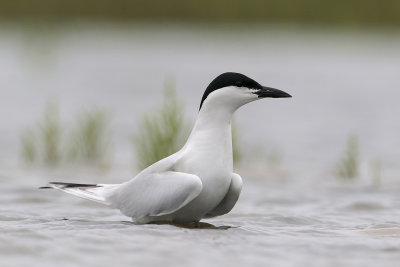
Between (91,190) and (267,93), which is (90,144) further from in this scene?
(267,93)

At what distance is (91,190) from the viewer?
23.1 feet

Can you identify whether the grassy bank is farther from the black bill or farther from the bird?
the bird

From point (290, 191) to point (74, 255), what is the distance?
447 cm

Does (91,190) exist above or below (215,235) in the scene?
above

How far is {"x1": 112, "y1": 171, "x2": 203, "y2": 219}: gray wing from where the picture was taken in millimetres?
6227

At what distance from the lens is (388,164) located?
12.1 meters

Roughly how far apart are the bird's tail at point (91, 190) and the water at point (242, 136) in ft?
0.69

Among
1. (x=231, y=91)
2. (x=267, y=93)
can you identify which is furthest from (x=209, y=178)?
(x=267, y=93)

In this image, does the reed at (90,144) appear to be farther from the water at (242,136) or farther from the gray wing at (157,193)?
the gray wing at (157,193)

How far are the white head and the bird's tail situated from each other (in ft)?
3.55

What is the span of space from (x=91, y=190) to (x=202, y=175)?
3.84 feet

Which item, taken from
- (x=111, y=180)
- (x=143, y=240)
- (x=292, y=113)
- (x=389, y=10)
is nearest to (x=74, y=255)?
(x=143, y=240)

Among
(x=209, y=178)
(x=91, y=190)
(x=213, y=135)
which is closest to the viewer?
(x=209, y=178)

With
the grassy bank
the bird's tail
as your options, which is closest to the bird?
the bird's tail
